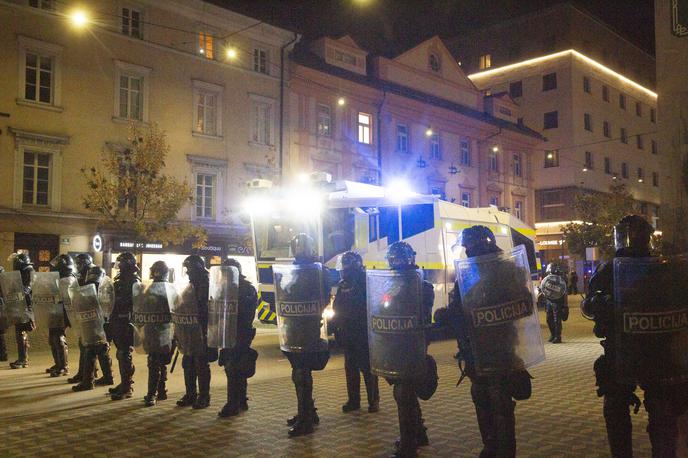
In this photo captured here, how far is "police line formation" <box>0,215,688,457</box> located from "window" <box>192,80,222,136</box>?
54.8 ft

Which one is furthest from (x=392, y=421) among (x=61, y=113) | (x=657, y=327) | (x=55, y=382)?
(x=61, y=113)

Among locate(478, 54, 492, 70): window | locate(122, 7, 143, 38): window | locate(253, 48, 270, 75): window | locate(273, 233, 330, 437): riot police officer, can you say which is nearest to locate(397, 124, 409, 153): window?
locate(253, 48, 270, 75): window

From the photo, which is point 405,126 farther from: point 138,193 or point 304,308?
point 304,308

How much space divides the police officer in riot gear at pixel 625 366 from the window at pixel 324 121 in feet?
78.5

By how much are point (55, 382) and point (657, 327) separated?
8.87 meters

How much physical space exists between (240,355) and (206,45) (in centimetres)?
1976

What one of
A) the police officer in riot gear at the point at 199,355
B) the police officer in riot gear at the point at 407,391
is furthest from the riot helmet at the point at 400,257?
the police officer in riot gear at the point at 199,355

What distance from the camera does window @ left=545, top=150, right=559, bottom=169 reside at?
1778 inches

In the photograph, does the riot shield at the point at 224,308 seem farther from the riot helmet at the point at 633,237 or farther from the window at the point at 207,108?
the window at the point at 207,108

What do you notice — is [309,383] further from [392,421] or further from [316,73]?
[316,73]

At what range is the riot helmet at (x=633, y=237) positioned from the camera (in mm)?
4633

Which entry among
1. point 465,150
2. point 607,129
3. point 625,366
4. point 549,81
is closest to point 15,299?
point 625,366

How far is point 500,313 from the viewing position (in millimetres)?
4715

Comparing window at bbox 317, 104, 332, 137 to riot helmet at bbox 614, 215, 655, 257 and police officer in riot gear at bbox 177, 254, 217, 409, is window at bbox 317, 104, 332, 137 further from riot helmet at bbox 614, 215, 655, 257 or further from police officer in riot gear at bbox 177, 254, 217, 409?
riot helmet at bbox 614, 215, 655, 257
